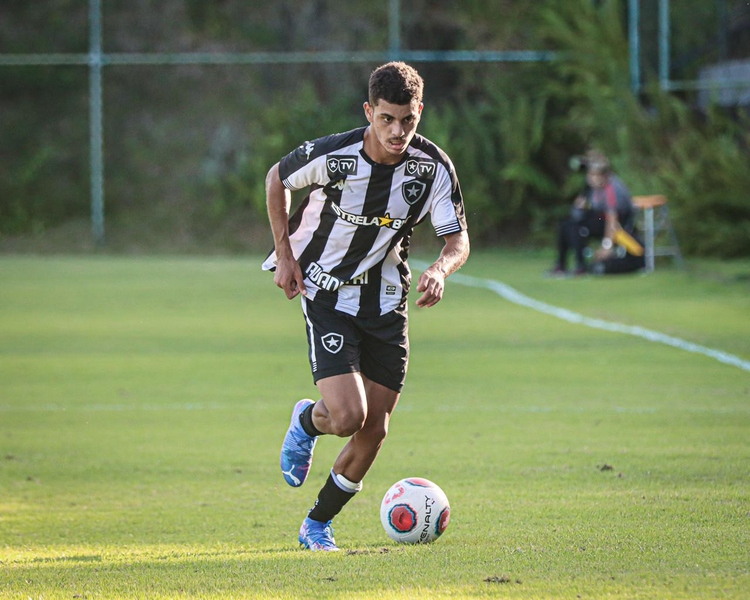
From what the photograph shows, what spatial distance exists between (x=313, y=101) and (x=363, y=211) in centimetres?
2306

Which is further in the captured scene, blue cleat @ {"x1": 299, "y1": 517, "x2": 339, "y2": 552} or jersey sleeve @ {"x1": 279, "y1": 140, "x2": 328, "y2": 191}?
jersey sleeve @ {"x1": 279, "y1": 140, "x2": 328, "y2": 191}

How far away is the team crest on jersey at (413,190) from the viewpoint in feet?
18.3

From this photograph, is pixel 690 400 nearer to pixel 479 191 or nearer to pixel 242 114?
pixel 479 191

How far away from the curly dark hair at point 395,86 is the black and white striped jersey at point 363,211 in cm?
40

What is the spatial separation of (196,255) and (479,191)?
19.6 ft

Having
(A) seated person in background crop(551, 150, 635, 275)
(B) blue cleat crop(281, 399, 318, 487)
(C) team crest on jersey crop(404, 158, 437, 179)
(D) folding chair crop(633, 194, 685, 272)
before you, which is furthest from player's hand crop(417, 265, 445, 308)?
(D) folding chair crop(633, 194, 685, 272)

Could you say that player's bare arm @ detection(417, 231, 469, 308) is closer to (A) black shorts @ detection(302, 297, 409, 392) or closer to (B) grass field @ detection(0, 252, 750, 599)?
(A) black shorts @ detection(302, 297, 409, 392)

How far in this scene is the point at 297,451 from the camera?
5805 millimetres

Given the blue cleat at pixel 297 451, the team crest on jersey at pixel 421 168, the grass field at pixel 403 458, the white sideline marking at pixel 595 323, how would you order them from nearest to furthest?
the grass field at pixel 403 458 → the team crest on jersey at pixel 421 168 → the blue cleat at pixel 297 451 → the white sideline marking at pixel 595 323

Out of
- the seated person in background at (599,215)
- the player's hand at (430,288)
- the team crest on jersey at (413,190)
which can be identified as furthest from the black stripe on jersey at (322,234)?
the seated person in background at (599,215)

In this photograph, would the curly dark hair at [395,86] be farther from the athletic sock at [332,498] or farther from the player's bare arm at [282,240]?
the athletic sock at [332,498]

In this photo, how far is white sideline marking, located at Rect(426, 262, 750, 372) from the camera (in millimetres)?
11828

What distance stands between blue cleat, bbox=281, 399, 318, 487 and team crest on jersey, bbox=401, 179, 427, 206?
1025mm

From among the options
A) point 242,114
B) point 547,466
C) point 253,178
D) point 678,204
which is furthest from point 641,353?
point 242,114
